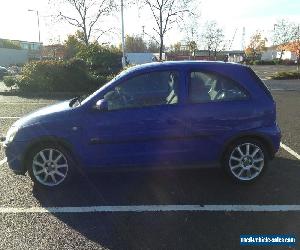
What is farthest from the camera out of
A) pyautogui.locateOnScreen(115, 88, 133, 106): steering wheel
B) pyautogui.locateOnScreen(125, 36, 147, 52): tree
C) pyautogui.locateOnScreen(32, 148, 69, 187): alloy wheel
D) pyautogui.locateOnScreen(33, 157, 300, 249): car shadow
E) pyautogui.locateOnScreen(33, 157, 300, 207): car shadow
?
pyautogui.locateOnScreen(125, 36, 147, 52): tree

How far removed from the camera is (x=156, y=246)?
3617 millimetres

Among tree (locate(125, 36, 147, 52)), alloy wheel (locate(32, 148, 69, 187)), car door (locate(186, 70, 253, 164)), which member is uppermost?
tree (locate(125, 36, 147, 52))

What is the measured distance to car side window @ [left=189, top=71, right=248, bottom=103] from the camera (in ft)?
16.5

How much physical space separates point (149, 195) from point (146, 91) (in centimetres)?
137

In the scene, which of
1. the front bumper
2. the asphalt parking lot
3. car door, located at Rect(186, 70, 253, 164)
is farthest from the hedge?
car door, located at Rect(186, 70, 253, 164)

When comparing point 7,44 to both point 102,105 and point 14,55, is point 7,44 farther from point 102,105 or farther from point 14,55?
point 102,105

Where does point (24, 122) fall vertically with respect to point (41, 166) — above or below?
above

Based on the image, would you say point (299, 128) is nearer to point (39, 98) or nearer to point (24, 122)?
point (24, 122)

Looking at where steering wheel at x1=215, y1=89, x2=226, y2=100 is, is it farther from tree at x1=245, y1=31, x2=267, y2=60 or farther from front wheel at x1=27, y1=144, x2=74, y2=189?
tree at x1=245, y1=31, x2=267, y2=60

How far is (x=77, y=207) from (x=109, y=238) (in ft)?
3.00

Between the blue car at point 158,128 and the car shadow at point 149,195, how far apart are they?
29cm

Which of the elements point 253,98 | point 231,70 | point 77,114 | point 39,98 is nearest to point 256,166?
point 253,98

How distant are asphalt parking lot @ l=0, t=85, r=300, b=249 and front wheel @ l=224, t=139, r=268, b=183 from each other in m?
0.16

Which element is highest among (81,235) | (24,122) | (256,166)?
(24,122)
